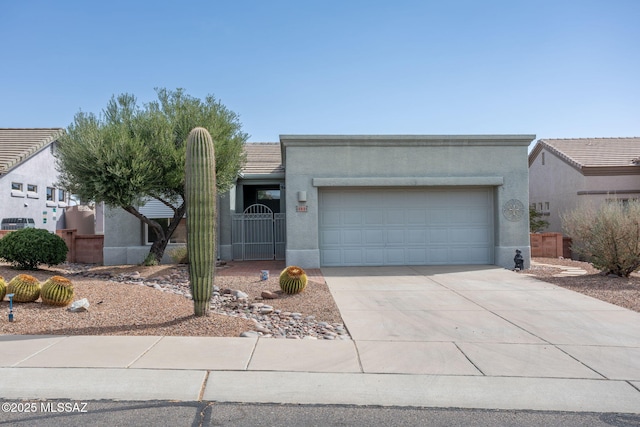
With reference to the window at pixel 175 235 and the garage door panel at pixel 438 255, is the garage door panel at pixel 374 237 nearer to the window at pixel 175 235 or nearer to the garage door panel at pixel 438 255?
the garage door panel at pixel 438 255

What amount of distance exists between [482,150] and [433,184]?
6.34 feet

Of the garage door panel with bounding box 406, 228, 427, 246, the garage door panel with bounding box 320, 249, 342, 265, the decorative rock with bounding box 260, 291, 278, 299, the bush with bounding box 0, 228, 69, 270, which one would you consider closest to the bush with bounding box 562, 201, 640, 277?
the garage door panel with bounding box 406, 228, 427, 246

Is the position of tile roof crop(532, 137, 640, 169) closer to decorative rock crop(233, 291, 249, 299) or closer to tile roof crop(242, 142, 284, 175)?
tile roof crop(242, 142, 284, 175)

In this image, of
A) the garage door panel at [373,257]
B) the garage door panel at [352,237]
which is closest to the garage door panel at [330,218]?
the garage door panel at [352,237]

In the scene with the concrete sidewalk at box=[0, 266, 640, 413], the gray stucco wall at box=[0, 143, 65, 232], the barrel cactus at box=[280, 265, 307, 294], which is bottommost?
the concrete sidewalk at box=[0, 266, 640, 413]

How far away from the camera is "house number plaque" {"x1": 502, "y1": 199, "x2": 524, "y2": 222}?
1421cm

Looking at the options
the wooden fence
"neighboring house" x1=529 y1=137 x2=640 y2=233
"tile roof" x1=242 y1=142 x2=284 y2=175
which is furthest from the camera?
"neighboring house" x1=529 y1=137 x2=640 y2=233

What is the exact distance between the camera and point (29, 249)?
11.8 m

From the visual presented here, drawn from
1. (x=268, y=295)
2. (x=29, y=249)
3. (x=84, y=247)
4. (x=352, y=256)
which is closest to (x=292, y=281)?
(x=268, y=295)

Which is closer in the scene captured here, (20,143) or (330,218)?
(330,218)

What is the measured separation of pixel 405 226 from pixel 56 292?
993 cm

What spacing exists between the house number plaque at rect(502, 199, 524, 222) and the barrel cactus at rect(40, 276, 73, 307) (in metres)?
12.1

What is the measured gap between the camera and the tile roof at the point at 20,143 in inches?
873

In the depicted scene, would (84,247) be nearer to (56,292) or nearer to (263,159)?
(263,159)
